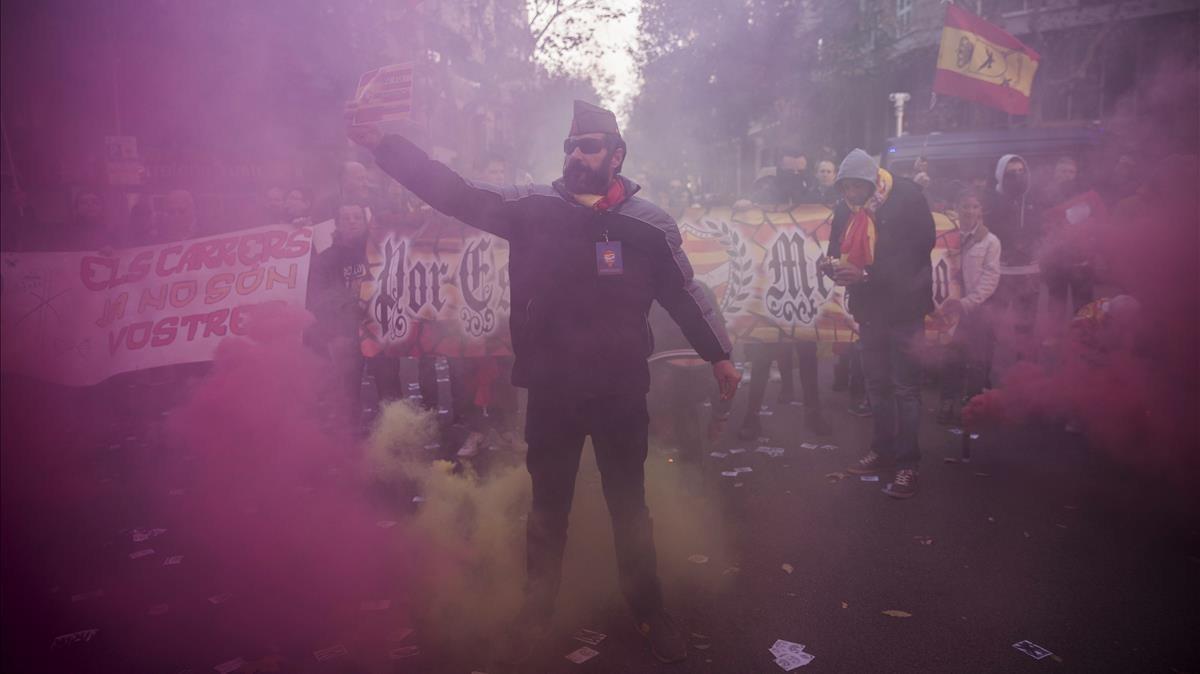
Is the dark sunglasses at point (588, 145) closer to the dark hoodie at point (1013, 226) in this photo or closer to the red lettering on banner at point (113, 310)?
the dark hoodie at point (1013, 226)

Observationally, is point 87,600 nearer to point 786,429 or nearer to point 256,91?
point 786,429

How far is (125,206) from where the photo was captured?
10398 mm

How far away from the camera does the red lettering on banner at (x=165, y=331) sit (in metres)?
7.00

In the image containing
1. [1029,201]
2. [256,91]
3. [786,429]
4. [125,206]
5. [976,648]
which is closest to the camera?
[976,648]

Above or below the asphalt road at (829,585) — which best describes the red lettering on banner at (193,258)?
above

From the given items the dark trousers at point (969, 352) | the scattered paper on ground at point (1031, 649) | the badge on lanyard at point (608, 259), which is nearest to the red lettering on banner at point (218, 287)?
the badge on lanyard at point (608, 259)

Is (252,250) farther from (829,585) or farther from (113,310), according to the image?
(829,585)

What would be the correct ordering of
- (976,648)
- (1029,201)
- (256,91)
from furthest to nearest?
(256,91) → (1029,201) → (976,648)

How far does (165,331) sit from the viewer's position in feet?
23.1

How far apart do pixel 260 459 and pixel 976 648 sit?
13.9 ft

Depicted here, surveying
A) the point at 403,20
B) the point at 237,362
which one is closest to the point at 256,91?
the point at 403,20

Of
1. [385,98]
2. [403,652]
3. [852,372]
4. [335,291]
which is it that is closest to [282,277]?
[335,291]

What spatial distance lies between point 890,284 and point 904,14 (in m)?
23.1

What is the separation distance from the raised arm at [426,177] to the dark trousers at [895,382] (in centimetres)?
313
